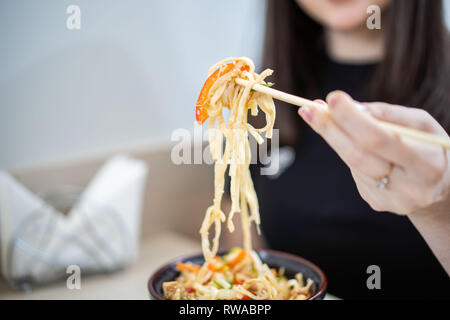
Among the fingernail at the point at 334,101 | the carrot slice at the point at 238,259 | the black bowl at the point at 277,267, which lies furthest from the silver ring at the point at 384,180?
the carrot slice at the point at 238,259

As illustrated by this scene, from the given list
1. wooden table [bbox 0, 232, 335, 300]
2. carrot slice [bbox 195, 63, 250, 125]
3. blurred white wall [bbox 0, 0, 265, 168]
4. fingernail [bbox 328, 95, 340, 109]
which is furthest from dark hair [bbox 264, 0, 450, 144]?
fingernail [bbox 328, 95, 340, 109]

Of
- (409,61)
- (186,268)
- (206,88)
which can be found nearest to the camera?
(206,88)

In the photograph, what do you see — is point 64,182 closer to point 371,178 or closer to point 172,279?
point 172,279

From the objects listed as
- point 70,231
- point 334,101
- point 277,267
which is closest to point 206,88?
point 334,101

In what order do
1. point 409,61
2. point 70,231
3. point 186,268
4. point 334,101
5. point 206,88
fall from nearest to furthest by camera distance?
point 334,101
point 206,88
point 186,268
point 70,231
point 409,61

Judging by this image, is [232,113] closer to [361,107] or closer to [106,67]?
[361,107]

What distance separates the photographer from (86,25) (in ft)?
4.38

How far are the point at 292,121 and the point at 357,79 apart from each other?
0.27m

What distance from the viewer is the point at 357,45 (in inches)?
57.5

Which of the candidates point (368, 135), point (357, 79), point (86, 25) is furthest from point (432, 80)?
point (86, 25)

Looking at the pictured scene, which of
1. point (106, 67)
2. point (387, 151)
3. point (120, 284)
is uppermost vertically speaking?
point (106, 67)

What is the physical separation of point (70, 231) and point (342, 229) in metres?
0.82

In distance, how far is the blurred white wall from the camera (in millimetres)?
1234

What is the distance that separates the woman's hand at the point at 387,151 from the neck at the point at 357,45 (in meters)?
0.93
